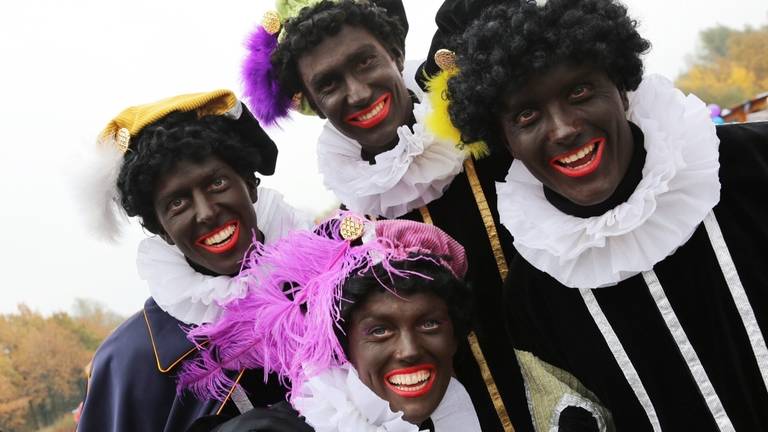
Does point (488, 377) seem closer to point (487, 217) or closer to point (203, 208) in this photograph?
point (487, 217)

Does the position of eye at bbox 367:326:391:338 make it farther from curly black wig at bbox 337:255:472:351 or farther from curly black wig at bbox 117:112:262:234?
curly black wig at bbox 117:112:262:234

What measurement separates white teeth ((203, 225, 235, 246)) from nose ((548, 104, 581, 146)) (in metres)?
1.31

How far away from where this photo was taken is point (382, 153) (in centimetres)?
283

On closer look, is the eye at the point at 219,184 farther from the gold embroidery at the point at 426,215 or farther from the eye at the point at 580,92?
the eye at the point at 580,92

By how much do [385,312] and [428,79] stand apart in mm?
1053

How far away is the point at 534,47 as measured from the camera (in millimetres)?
2021

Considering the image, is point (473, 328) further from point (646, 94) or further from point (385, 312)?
point (646, 94)

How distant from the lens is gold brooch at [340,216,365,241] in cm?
234

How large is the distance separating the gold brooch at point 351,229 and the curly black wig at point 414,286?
0.13 meters

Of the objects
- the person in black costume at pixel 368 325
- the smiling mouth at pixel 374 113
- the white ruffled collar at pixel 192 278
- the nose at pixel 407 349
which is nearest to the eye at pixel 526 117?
the person in black costume at pixel 368 325

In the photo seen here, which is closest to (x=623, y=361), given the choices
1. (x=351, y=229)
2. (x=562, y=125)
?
(x=562, y=125)

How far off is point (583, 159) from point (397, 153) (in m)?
0.90

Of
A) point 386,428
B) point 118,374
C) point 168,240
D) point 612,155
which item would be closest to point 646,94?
point 612,155

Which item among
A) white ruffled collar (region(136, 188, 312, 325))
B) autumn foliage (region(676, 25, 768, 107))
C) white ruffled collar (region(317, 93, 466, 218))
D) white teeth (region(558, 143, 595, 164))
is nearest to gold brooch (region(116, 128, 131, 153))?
white ruffled collar (region(136, 188, 312, 325))
